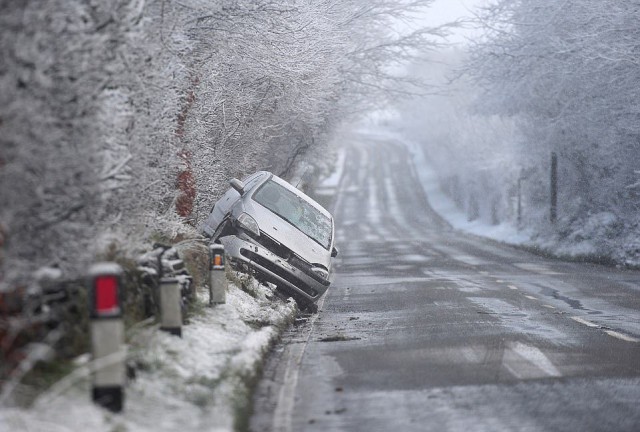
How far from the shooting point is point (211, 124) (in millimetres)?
17422

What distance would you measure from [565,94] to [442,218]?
34578 millimetres

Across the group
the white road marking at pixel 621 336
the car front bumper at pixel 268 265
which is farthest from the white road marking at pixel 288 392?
the white road marking at pixel 621 336

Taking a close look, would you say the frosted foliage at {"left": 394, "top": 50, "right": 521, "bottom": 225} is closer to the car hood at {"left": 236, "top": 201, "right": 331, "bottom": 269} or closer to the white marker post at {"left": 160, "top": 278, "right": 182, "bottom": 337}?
the car hood at {"left": 236, "top": 201, "right": 331, "bottom": 269}

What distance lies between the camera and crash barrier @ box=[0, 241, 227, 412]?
6086 mm

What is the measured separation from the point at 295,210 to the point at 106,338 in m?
9.48

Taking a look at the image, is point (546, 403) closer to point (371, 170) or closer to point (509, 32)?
point (509, 32)

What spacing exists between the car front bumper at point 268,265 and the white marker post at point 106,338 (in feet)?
25.7

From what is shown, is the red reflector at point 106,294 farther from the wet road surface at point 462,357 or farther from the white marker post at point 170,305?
the white marker post at point 170,305

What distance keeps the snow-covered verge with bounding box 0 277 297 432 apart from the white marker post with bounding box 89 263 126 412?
106 mm

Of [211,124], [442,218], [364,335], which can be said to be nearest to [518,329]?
[364,335]

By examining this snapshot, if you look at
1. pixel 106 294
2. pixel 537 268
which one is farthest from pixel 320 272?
pixel 537 268

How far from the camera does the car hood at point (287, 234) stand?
14227mm

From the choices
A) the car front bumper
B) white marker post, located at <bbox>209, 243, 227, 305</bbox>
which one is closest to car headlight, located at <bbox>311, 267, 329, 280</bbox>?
the car front bumper

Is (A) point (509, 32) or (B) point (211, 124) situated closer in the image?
(B) point (211, 124)
